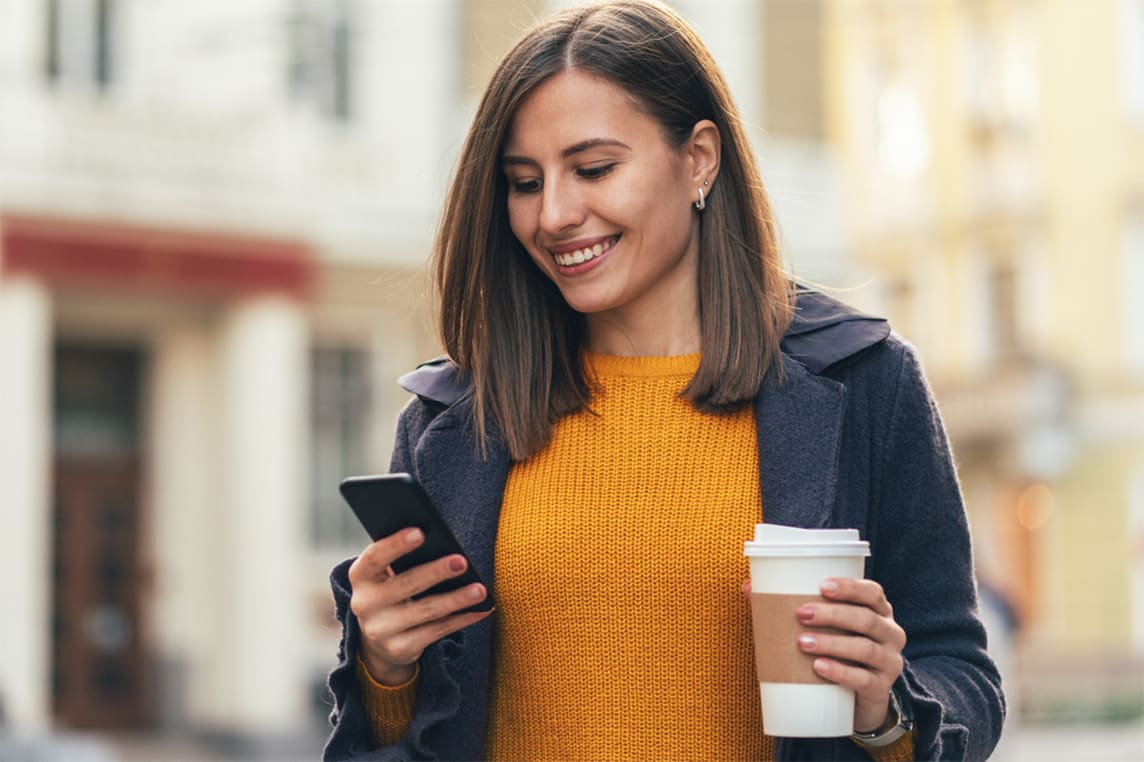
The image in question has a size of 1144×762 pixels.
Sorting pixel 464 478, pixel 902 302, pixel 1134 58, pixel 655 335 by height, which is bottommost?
pixel 464 478

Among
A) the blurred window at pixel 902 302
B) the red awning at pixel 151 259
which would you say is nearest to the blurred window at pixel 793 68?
the red awning at pixel 151 259

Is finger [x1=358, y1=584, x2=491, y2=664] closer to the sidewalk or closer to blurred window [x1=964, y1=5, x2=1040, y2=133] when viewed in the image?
the sidewalk

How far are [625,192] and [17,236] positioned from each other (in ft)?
43.1

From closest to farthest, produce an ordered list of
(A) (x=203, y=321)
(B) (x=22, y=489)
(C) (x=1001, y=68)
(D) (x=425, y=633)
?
(D) (x=425, y=633) < (B) (x=22, y=489) < (A) (x=203, y=321) < (C) (x=1001, y=68)

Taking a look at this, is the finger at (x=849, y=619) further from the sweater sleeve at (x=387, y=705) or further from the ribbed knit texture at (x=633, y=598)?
the sweater sleeve at (x=387, y=705)

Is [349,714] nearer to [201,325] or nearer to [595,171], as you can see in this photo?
[595,171]

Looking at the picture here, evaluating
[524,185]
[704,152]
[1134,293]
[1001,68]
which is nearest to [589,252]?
[524,185]

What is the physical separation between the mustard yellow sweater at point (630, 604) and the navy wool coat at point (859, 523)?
4cm

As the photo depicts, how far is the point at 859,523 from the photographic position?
2.43 m

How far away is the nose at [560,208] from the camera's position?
247 centimetres

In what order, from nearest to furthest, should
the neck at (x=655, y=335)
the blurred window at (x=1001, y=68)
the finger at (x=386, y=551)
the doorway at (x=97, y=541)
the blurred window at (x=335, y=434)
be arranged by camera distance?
the finger at (x=386, y=551) < the neck at (x=655, y=335) < the doorway at (x=97, y=541) < the blurred window at (x=335, y=434) < the blurred window at (x=1001, y=68)

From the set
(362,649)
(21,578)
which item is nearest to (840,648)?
(362,649)

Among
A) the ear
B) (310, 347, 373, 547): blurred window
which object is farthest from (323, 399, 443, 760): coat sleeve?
(310, 347, 373, 547): blurred window

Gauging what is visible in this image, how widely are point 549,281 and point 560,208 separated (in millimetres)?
259
